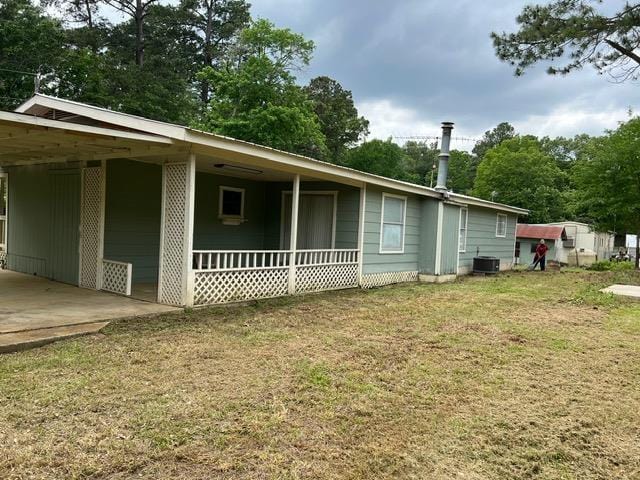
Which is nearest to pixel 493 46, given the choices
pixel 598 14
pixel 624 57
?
pixel 598 14

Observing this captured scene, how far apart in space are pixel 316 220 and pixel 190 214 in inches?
181

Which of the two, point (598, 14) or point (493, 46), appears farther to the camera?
point (493, 46)

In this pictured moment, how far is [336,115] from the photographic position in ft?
121

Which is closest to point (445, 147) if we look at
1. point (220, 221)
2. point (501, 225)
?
point (501, 225)

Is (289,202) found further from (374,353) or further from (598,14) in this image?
(598,14)

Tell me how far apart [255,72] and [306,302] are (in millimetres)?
19644

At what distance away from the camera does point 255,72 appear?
2472cm

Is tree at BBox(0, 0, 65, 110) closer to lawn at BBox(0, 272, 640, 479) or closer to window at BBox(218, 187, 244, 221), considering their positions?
window at BBox(218, 187, 244, 221)

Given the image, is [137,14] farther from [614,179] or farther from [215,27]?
[614,179]

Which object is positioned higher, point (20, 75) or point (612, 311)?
point (20, 75)

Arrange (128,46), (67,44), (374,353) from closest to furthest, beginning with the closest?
(374,353), (67,44), (128,46)

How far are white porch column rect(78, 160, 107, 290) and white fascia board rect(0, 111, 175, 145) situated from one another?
230cm

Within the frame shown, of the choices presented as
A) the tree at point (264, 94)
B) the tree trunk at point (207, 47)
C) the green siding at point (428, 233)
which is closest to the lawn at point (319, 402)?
the green siding at point (428, 233)

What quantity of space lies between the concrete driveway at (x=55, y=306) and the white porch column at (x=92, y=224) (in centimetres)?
29
